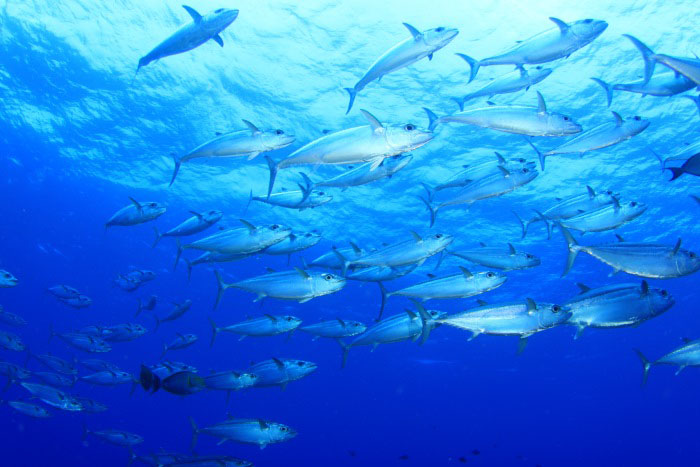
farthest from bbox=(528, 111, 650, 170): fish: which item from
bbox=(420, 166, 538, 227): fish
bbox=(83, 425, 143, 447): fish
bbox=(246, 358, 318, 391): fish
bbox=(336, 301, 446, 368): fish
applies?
bbox=(83, 425, 143, 447): fish

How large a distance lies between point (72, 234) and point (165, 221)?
639 centimetres

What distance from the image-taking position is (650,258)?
4613 millimetres

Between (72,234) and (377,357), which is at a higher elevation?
(72,234)

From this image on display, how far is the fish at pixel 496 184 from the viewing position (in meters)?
5.64

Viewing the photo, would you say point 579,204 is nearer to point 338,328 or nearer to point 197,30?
point 338,328

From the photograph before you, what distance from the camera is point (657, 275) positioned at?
4.66 metres

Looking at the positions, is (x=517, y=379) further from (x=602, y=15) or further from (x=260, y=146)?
(x=260, y=146)

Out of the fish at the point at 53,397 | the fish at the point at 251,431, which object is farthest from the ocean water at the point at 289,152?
the fish at the point at 53,397

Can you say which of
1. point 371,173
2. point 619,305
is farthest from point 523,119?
point 619,305

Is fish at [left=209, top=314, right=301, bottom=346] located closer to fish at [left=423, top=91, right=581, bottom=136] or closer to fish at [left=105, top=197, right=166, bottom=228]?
fish at [left=105, top=197, right=166, bottom=228]

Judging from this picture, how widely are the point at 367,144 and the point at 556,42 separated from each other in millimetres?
2464

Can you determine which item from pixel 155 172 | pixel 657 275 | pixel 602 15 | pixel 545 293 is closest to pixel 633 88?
pixel 657 275

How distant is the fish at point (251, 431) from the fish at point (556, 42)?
6.86 meters

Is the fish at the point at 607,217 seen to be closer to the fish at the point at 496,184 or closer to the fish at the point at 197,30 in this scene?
the fish at the point at 496,184
